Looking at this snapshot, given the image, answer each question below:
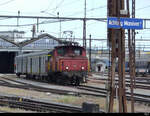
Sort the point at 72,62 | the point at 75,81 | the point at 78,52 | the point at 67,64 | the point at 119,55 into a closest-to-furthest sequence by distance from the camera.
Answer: the point at 119,55 < the point at 67,64 < the point at 72,62 < the point at 78,52 < the point at 75,81

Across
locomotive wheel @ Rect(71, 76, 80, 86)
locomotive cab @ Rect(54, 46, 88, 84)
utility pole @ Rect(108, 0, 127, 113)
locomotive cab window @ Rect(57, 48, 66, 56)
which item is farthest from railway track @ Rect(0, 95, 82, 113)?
locomotive wheel @ Rect(71, 76, 80, 86)

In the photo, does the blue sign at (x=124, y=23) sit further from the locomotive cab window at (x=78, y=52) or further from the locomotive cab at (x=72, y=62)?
the locomotive cab window at (x=78, y=52)

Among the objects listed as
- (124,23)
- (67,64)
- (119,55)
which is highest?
(124,23)

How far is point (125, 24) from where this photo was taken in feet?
31.7

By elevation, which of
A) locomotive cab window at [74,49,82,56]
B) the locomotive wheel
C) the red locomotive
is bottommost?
the locomotive wheel

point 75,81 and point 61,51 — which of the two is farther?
point 75,81

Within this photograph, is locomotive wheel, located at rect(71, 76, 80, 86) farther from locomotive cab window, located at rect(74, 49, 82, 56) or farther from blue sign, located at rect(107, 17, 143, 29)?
blue sign, located at rect(107, 17, 143, 29)

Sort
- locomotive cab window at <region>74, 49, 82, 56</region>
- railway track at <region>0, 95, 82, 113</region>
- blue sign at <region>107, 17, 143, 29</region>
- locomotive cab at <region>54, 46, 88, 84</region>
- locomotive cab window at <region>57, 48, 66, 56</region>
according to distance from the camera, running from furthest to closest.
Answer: locomotive cab window at <region>74, 49, 82, 56</region>, locomotive cab window at <region>57, 48, 66, 56</region>, locomotive cab at <region>54, 46, 88, 84</region>, railway track at <region>0, 95, 82, 113</region>, blue sign at <region>107, 17, 143, 29</region>

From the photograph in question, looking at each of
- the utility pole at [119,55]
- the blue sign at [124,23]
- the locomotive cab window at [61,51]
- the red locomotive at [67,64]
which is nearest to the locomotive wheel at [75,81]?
the red locomotive at [67,64]

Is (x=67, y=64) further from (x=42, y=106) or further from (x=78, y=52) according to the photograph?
(x=42, y=106)

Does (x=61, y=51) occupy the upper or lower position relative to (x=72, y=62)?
upper

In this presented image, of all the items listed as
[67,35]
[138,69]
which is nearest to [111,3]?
[67,35]

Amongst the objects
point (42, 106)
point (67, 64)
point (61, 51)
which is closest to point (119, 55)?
point (42, 106)

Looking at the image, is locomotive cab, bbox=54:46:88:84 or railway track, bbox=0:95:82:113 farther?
locomotive cab, bbox=54:46:88:84
